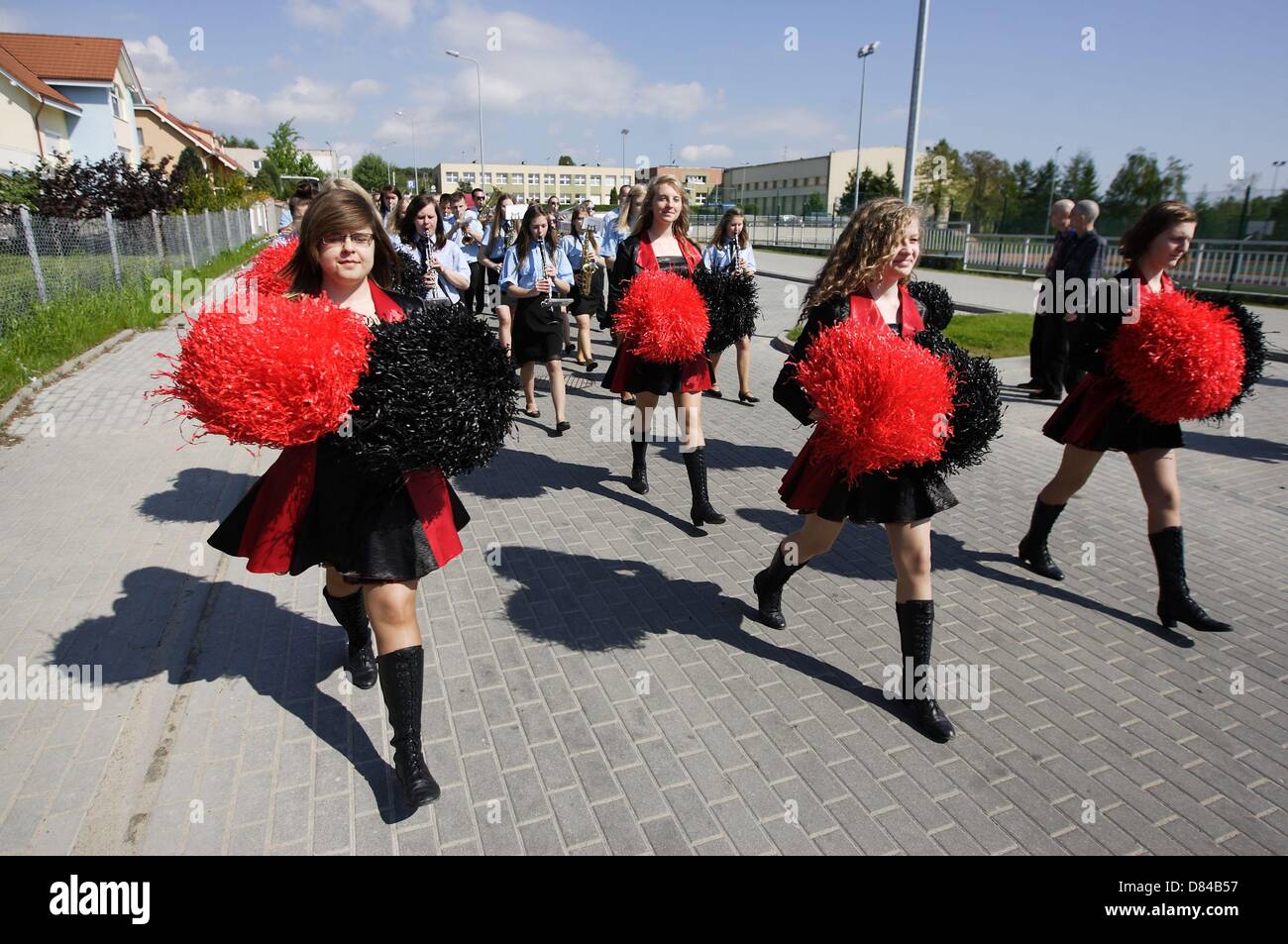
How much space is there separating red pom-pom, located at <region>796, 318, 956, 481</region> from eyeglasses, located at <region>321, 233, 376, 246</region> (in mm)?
1764

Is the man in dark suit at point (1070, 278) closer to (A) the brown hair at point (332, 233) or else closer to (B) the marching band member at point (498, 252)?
(B) the marching band member at point (498, 252)

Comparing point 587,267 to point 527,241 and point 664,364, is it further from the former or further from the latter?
point 664,364

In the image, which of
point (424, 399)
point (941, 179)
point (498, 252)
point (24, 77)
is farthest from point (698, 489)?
point (941, 179)

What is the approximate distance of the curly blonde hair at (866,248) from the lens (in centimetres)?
314

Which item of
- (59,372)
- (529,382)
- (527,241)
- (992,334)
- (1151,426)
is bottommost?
(59,372)

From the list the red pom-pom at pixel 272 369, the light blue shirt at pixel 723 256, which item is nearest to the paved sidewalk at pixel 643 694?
the red pom-pom at pixel 272 369

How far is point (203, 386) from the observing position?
237 cm

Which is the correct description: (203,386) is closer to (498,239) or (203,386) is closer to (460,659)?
(460,659)

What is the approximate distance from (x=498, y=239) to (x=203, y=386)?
7.27 metres

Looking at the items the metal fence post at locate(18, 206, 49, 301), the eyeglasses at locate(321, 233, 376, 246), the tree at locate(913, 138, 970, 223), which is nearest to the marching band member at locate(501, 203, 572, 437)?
the eyeglasses at locate(321, 233, 376, 246)

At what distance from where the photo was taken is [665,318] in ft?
15.8

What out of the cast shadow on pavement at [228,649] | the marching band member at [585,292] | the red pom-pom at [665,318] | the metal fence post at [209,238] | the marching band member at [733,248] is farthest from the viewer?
the metal fence post at [209,238]

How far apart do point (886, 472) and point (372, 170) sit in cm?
10758

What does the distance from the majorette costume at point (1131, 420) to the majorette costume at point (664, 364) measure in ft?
7.36
